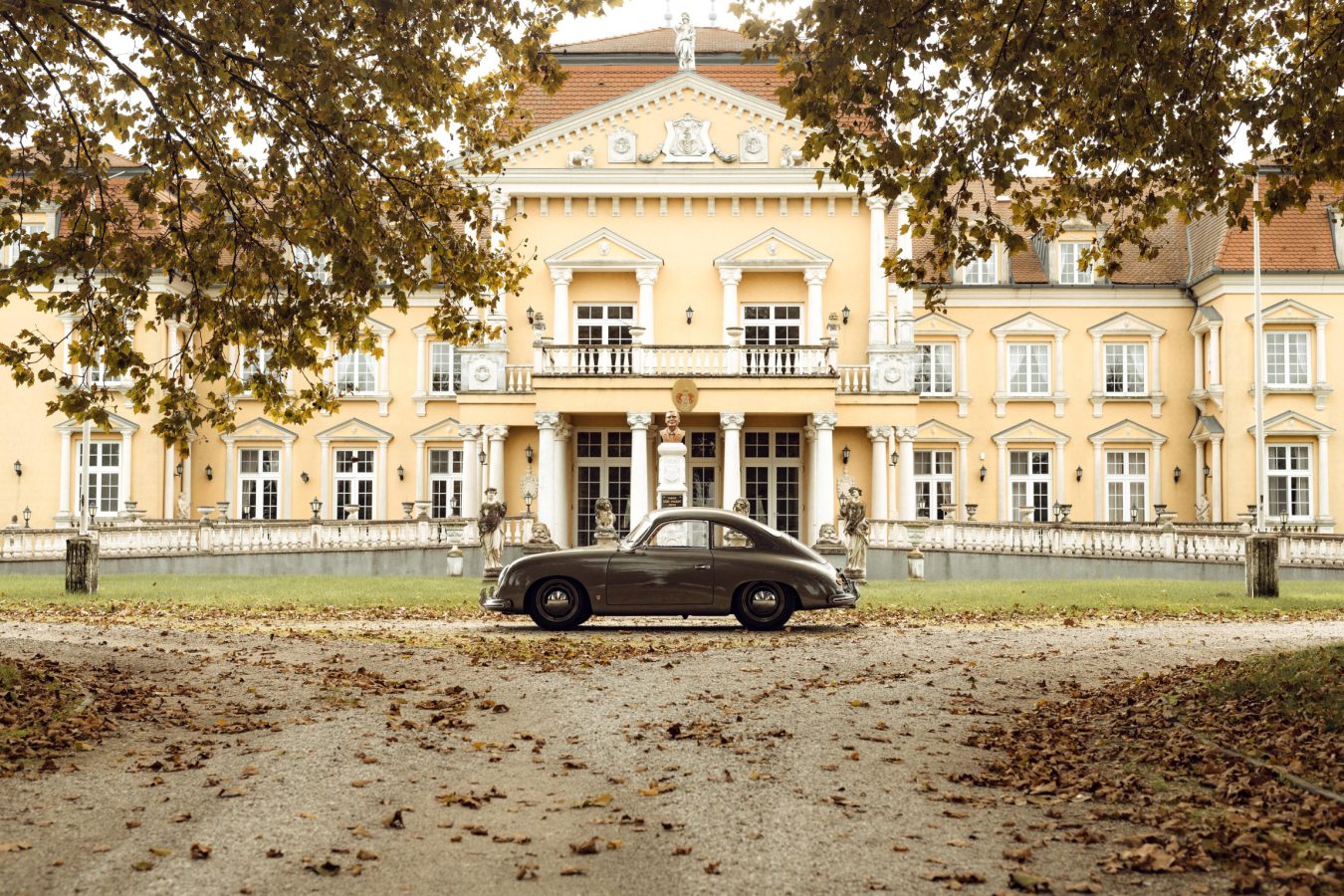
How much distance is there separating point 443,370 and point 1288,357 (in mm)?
26587

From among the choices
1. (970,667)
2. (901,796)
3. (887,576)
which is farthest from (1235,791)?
(887,576)

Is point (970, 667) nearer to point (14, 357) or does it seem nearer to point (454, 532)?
point (14, 357)

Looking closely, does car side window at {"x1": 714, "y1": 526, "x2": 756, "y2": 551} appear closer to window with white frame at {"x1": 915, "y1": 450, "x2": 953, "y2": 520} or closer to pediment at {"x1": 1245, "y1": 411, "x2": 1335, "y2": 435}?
window with white frame at {"x1": 915, "y1": 450, "x2": 953, "y2": 520}

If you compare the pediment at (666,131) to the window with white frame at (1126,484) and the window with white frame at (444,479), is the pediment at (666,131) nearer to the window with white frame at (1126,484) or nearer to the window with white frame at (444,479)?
the window with white frame at (444,479)

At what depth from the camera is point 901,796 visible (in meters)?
7.23

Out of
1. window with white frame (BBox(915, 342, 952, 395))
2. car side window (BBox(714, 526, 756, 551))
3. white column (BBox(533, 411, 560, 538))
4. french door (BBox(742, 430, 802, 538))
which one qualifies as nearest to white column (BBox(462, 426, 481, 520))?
white column (BBox(533, 411, 560, 538))

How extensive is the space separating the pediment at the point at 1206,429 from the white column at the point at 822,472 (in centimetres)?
1363

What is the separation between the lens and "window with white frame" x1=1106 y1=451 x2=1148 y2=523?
143 ft

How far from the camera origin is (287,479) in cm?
4356

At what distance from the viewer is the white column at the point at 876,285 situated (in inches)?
1513

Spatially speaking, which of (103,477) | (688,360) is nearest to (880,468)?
(688,360)

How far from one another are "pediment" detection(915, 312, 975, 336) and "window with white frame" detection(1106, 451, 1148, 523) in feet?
20.3

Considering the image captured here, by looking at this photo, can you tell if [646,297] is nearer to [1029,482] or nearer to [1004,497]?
[1004,497]

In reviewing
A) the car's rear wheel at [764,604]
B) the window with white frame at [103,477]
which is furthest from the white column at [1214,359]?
the window with white frame at [103,477]
